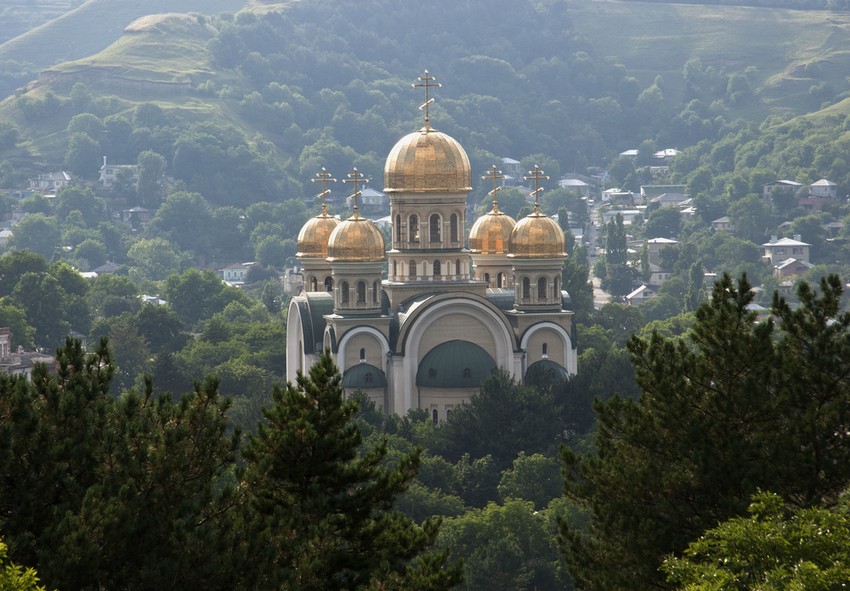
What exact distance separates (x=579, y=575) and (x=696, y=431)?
8.52 ft

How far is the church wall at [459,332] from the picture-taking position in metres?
72.2

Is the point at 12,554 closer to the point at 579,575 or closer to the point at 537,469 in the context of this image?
the point at 579,575

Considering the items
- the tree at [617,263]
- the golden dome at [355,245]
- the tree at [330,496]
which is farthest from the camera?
the tree at [617,263]

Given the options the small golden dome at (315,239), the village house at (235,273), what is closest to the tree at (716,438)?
the small golden dome at (315,239)

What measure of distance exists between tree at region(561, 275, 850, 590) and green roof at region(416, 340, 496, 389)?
32199mm

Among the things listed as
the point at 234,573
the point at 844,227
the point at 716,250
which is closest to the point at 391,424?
the point at 234,573

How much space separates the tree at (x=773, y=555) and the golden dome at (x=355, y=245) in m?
40.5

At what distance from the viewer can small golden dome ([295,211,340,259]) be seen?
255 ft

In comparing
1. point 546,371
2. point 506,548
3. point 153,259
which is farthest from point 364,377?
point 153,259

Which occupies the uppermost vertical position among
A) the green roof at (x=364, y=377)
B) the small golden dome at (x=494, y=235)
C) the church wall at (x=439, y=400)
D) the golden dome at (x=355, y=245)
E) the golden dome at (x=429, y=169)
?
the golden dome at (x=429, y=169)

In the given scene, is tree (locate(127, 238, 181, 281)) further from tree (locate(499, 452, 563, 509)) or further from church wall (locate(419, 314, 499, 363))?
tree (locate(499, 452, 563, 509))

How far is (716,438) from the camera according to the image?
123 feet

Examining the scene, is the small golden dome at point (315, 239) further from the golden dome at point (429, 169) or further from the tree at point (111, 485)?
the tree at point (111, 485)

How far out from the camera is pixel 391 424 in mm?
68125
